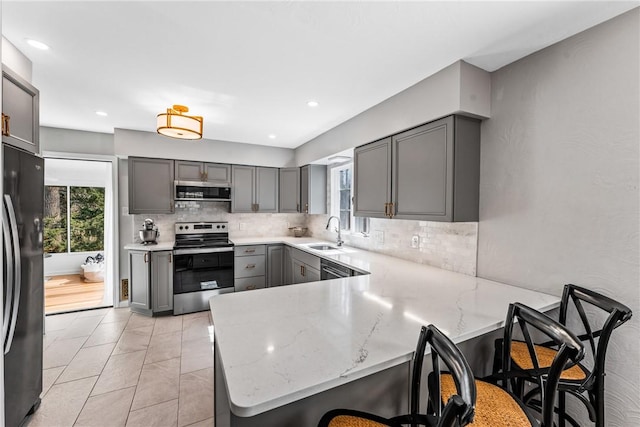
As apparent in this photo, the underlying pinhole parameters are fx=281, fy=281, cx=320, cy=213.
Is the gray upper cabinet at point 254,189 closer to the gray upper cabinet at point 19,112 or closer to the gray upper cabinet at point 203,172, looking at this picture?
the gray upper cabinet at point 203,172

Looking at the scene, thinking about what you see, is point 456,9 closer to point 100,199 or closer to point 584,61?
point 584,61

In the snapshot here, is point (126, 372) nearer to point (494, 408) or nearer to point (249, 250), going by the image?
point (249, 250)

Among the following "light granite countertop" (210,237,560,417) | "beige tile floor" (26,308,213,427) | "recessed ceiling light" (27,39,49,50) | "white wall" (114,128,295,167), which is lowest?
"beige tile floor" (26,308,213,427)

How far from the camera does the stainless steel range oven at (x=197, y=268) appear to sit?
3666 millimetres

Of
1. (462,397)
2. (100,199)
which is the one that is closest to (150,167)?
(100,199)

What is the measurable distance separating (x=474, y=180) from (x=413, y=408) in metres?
1.69

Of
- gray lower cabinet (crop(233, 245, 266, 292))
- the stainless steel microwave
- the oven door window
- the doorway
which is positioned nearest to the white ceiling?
the stainless steel microwave

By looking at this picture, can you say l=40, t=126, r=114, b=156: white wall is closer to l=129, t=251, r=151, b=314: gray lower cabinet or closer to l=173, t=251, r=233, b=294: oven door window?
l=129, t=251, r=151, b=314: gray lower cabinet

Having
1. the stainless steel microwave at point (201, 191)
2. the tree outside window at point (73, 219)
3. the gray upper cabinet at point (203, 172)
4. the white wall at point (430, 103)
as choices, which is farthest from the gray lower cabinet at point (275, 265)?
the tree outside window at point (73, 219)

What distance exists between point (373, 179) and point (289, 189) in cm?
210

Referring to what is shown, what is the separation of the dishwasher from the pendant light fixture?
1.76 meters

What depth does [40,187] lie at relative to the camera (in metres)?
1.88

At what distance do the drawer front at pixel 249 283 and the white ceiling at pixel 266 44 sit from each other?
2.44 metres

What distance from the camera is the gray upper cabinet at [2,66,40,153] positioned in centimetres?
160
